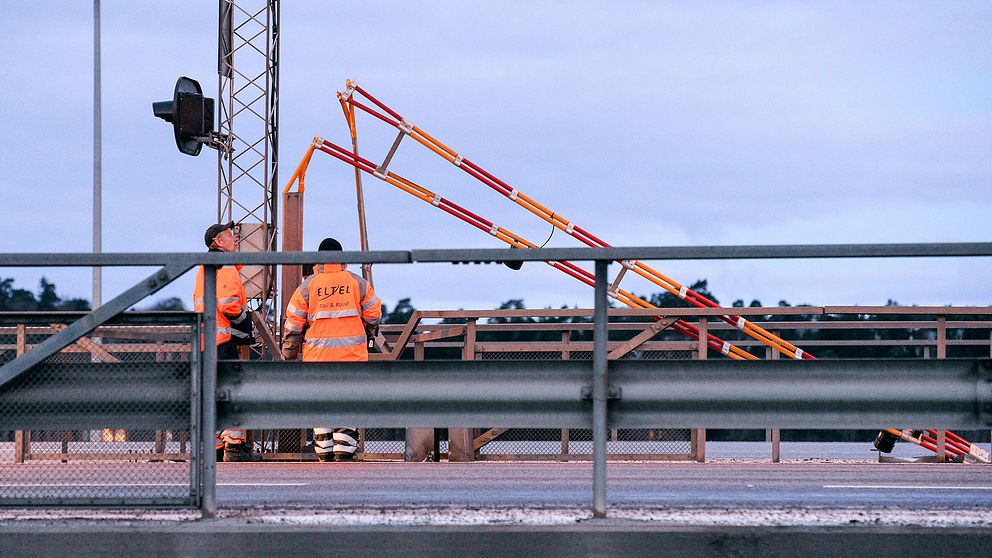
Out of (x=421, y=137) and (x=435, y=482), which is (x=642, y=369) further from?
(x=421, y=137)

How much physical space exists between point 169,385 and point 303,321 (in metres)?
7.10

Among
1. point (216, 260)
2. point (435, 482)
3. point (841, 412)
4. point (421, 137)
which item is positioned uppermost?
point (421, 137)

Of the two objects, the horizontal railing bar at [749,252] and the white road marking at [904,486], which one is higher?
the horizontal railing bar at [749,252]

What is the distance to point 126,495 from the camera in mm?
5309

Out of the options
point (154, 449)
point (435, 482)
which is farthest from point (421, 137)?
point (154, 449)

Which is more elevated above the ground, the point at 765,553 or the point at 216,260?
the point at 216,260

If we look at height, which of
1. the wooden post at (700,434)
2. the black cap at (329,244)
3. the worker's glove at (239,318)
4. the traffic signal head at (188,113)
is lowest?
the wooden post at (700,434)

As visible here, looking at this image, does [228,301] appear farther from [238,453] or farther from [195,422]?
[195,422]

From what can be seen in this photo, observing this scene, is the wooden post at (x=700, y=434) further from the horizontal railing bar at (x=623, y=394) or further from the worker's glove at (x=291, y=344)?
the horizontal railing bar at (x=623, y=394)

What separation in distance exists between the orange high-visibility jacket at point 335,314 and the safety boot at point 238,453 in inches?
71.7

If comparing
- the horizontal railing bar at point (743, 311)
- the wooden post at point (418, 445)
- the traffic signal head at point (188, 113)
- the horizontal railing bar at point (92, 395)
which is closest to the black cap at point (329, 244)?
the horizontal railing bar at point (743, 311)

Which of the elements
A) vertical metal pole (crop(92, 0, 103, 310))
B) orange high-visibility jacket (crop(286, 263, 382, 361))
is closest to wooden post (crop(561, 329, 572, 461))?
orange high-visibility jacket (crop(286, 263, 382, 361))

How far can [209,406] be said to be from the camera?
5.03m

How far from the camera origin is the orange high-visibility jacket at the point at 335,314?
11.9m
